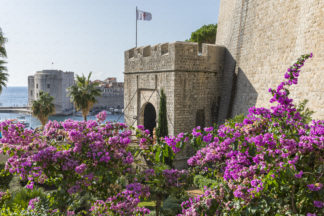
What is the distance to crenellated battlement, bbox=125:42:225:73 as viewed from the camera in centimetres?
1398

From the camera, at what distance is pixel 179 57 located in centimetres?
1395

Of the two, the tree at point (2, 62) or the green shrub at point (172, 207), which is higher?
the tree at point (2, 62)

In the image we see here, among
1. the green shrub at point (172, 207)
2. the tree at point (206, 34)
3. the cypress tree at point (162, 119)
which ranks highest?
the tree at point (206, 34)

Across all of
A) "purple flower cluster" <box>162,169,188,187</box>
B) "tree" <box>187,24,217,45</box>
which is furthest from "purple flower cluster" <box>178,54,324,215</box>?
"tree" <box>187,24,217,45</box>

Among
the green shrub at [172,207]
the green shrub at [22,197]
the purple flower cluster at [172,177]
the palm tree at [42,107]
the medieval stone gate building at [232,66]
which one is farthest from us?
the palm tree at [42,107]

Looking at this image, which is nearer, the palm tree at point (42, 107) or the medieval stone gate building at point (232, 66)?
the medieval stone gate building at point (232, 66)

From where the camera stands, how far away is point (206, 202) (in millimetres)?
4281

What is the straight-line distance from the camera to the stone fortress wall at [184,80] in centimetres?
1412

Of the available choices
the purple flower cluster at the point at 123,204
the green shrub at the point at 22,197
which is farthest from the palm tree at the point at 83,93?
the purple flower cluster at the point at 123,204

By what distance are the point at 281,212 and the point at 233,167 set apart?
3.14 ft

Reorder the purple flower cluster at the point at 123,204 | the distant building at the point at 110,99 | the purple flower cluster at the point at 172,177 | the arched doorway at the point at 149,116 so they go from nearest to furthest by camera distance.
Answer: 1. the purple flower cluster at the point at 123,204
2. the purple flower cluster at the point at 172,177
3. the arched doorway at the point at 149,116
4. the distant building at the point at 110,99

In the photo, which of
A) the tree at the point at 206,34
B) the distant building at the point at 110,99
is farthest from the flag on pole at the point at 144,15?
the distant building at the point at 110,99

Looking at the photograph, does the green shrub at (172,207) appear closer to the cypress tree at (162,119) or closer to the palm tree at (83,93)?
the cypress tree at (162,119)

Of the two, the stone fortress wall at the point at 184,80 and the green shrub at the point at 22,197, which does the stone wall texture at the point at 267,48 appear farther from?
the green shrub at the point at 22,197
